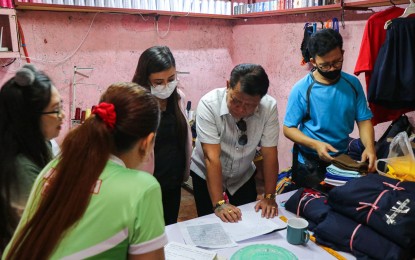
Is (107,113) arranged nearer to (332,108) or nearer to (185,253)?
(185,253)

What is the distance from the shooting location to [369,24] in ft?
7.49

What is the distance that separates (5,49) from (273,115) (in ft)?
6.97

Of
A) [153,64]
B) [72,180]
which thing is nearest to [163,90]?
[153,64]

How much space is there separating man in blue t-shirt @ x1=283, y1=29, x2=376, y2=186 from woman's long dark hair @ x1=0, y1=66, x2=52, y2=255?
137cm

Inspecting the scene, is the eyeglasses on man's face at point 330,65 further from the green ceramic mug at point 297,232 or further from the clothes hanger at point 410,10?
the green ceramic mug at point 297,232

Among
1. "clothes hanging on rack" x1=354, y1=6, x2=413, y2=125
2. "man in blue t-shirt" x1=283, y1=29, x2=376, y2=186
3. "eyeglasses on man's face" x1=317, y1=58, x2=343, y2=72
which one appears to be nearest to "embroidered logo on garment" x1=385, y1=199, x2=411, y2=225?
"man in blue t-shirt" x1=283, y1=29, x2=376, y2=186

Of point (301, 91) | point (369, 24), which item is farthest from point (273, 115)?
point (369, 24)

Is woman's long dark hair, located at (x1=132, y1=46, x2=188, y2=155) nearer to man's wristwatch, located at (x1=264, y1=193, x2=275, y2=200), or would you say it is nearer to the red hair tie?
man's wristwatch, located at (x1=264, y1=193, x2=275, y2=200)

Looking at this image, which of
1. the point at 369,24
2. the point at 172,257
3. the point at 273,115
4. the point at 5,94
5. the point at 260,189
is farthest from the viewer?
the point at 260,189

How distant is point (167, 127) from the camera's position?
1.83 metres

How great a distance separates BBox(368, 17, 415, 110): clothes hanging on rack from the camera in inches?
81.7

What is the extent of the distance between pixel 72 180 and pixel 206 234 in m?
0.78

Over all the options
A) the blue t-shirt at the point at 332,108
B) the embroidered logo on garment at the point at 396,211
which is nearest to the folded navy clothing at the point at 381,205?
the embroidered logo on garment at the point at 396,211

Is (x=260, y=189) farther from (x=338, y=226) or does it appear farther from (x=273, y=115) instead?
(x=338, y=226)
